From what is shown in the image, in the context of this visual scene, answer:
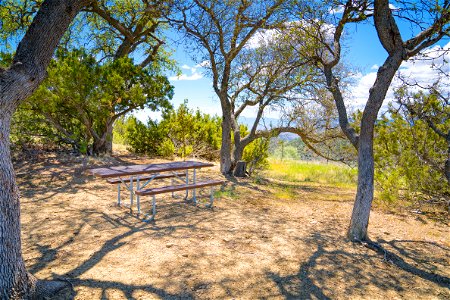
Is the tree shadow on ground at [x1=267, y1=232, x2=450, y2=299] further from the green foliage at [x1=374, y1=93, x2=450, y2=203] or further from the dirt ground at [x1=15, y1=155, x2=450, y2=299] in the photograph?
the green foliage at [x1=374, y1=93, x2=450, y2=203]

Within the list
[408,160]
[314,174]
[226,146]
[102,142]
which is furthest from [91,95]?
[314,174]

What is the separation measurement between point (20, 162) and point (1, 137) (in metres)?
7.37

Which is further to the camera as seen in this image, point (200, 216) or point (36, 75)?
point (200, 216)

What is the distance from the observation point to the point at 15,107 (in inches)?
110

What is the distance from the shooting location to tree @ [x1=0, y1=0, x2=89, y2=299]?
2.55 m

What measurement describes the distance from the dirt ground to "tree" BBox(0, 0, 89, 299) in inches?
17.0

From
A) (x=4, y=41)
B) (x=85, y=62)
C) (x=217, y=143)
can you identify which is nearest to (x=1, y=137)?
(x=85, y=62)

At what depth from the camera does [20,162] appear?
29.3ft

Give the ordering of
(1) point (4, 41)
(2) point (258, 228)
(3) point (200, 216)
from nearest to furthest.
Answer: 1. (2) point (258, 228)
2. (3) point (200, 216)
3. (1) point (4, 41)

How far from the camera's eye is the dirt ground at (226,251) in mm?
3260

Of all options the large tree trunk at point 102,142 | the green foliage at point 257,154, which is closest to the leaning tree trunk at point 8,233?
the green foliage at point 257,154

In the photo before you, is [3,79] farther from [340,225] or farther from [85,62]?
[85,62]

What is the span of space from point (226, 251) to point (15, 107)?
2.66 metres

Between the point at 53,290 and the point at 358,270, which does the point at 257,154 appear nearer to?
the point at 358,270
